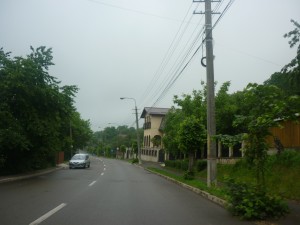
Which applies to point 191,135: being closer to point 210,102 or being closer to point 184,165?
point 210,102

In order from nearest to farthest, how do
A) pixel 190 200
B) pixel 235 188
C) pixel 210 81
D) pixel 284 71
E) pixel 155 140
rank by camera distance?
pixel 235 188
pixel 190 200
pixel 210 81
pixel 284 71
pixel 155 140

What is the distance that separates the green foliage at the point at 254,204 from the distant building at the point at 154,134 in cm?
5084

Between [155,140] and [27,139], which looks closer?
[27,139]

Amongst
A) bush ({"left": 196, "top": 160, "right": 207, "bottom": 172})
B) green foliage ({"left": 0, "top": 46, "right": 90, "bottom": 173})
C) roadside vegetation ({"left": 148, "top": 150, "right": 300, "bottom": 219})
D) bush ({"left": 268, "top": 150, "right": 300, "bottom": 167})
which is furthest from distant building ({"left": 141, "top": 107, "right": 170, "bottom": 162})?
bush ({"left": 268, "top": 150, "right": 300, "bottom": 167})

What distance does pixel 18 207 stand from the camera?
1138cm

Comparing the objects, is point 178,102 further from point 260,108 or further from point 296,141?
point 260,108

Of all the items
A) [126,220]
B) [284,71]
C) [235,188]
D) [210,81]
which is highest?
[284,71]

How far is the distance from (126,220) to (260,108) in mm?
4807

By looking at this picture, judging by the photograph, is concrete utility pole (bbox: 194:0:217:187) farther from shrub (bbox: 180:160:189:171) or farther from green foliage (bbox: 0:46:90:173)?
shrub (bbox: 180:160:189:171)

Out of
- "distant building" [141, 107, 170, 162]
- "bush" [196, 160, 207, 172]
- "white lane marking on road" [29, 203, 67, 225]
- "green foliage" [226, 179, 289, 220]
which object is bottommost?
"white lane marking on road" [29, 203, 67, 225]

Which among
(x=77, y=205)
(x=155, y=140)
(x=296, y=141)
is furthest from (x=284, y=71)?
(x=155, y=140)

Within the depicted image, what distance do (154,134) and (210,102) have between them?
53181 millimetres

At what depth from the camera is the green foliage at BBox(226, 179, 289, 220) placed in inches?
395

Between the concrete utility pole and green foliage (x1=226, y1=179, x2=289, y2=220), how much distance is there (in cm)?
644
